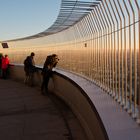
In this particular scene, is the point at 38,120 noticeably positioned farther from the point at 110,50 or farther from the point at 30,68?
the point at 30,68

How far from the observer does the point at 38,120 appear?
8.66m

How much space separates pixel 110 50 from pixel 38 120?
10.9ft

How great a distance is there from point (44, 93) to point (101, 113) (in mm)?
8533

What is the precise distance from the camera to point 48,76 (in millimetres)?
13273

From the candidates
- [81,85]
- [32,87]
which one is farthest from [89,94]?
[32,87]

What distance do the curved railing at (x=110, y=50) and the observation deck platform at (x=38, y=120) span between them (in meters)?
1.11

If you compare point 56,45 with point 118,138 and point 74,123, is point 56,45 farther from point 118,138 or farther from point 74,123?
point 118,138

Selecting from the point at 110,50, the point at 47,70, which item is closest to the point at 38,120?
the point at 110,50

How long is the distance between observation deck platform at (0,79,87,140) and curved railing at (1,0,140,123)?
1.11 m

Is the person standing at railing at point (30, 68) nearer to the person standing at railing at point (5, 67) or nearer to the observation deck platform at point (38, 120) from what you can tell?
the observation deck platform at point (38, 120)

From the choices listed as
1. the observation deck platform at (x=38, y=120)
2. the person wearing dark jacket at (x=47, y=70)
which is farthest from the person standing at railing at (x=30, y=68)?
the observation deck platform at (x=38, y=120)

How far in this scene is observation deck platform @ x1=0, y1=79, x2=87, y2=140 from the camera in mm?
7156

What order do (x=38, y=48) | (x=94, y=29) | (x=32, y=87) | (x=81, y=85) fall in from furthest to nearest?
(x=38, y=48) < (x=32, y=87) < (x=81, y=85) < (x=94, y=29)

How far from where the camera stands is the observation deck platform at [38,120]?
7156 mm
